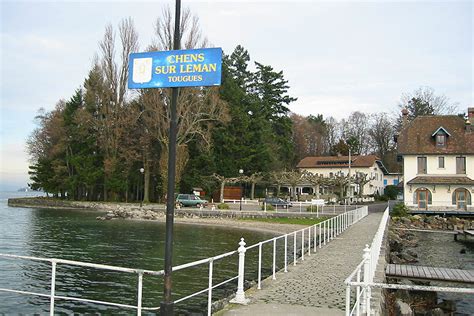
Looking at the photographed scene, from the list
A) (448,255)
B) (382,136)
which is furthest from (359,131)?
(448,255)

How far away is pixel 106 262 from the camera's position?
17.9 m

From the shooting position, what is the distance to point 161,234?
96.2 ft

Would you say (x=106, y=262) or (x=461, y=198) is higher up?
(x=461, y=198)

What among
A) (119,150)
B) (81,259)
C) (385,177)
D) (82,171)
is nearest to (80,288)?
(81,259)

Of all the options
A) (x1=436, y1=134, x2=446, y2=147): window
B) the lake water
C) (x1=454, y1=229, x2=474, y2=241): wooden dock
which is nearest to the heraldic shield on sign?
the lake water

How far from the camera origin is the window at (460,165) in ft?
143

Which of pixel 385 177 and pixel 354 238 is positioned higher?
pixel 385 177

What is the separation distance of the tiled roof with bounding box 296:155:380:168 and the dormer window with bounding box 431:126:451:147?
1066 inches

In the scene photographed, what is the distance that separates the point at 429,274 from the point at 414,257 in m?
8.36

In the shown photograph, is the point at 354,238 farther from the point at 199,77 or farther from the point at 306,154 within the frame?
the point at 306,154

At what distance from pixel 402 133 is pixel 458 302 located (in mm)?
36239

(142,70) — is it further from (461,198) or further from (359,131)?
(359,131)

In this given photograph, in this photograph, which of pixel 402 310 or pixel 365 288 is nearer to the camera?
pixel 365 288

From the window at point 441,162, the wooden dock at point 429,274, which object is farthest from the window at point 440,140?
the wooden dock at point 429,274
